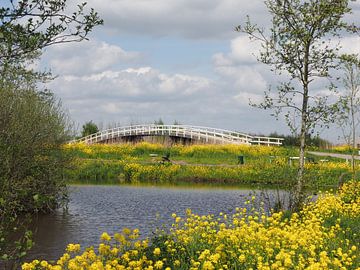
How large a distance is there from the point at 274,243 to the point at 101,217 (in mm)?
11838

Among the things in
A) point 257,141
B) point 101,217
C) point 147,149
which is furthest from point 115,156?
point 101,217

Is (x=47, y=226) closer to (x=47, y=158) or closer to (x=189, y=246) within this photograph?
(x=47, y=158)

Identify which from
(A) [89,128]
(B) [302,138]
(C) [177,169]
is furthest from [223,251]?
(A) [89,128]

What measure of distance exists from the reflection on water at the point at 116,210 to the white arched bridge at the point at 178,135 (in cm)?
2735

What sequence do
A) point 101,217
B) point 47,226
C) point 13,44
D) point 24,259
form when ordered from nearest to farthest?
point 13,44
point 24,259
point 47,226
point 101,217

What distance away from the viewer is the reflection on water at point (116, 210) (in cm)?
1611

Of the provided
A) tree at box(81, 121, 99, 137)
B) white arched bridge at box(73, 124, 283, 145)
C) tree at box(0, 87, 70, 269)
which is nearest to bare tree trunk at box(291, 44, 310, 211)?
tree at box(0, 87, 70, 269)

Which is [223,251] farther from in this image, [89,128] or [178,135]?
[89,128]

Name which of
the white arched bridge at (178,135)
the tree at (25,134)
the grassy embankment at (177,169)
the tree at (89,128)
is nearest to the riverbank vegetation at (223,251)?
the tree at (25,134)

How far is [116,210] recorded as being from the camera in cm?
2216

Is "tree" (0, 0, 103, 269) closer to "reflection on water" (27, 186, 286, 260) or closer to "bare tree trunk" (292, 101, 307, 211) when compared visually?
"reflection on water" (27, 186, 286, 260)

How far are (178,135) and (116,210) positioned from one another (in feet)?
122

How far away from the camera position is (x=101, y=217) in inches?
798

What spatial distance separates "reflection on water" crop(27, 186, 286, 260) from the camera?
1611cm
